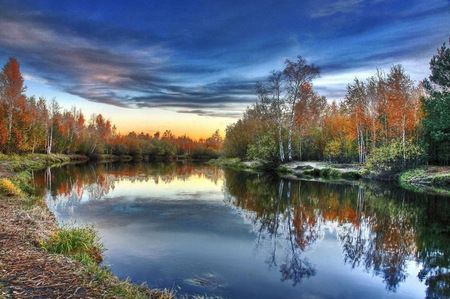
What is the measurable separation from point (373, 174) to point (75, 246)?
1028 inches

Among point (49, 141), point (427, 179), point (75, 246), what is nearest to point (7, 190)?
point (75, 246)

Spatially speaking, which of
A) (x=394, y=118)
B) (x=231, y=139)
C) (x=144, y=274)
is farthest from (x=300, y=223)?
(x=231, y=139)

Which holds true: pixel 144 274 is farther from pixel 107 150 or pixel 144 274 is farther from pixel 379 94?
pixel 107 150

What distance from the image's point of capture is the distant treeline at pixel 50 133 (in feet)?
123

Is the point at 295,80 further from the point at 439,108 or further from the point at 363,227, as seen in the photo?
the point at 363,227

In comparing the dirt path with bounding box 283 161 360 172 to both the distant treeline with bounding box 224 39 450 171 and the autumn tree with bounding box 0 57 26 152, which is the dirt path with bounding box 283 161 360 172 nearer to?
the distant treeline with bounding box 224 39 450 171

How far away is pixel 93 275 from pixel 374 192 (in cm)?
1836

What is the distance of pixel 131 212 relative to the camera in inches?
517

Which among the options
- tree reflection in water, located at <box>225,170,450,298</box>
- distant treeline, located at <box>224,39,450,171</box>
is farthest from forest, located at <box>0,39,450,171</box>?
tree reflection in water, located at <box>225,170,450,298</box>

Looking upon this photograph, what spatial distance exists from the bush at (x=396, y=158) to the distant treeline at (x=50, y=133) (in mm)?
36902

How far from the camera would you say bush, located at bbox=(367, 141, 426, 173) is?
26.5 m

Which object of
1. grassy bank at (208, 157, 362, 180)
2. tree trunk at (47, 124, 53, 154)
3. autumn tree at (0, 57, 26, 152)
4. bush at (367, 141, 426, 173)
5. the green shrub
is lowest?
the green shrub

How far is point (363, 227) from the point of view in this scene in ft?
37.1

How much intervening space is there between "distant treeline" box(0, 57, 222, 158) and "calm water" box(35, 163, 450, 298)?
25544mm
